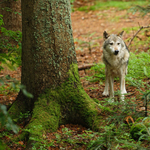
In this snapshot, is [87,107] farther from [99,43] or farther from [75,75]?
[99,43]

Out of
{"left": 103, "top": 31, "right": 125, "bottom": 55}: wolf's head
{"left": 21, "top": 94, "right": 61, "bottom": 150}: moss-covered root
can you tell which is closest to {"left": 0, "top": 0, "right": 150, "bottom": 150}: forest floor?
{"left": 21, "top": 94, "right": 61, "bottom": 150}: moss-covered root

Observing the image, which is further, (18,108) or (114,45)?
(114,45)

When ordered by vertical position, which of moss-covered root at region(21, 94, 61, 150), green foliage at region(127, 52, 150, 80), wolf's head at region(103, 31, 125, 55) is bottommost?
moss-covered root at region(21, 94, 61, 150)

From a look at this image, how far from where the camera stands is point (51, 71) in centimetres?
427

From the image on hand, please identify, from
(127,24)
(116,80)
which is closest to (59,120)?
(116,80)

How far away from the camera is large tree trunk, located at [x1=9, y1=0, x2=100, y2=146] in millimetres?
4086

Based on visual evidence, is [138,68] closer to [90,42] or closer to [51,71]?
[51,71]

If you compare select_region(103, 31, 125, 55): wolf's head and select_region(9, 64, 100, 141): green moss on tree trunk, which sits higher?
select_region(103, 31, 125, 55): wolf's head

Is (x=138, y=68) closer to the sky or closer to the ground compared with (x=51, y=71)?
closer to the ground

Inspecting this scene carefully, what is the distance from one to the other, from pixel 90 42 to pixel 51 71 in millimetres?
6510

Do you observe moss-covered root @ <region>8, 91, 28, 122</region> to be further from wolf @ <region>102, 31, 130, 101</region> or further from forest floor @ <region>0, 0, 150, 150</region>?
wolf @ <region>102, 31, 130, 101</region>

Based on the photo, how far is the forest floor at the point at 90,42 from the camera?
4.12 m

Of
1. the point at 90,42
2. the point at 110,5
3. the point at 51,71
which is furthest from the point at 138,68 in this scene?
the point at 110,5

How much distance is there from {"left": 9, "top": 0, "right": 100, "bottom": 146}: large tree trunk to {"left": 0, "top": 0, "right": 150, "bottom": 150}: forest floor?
32 centimetres
